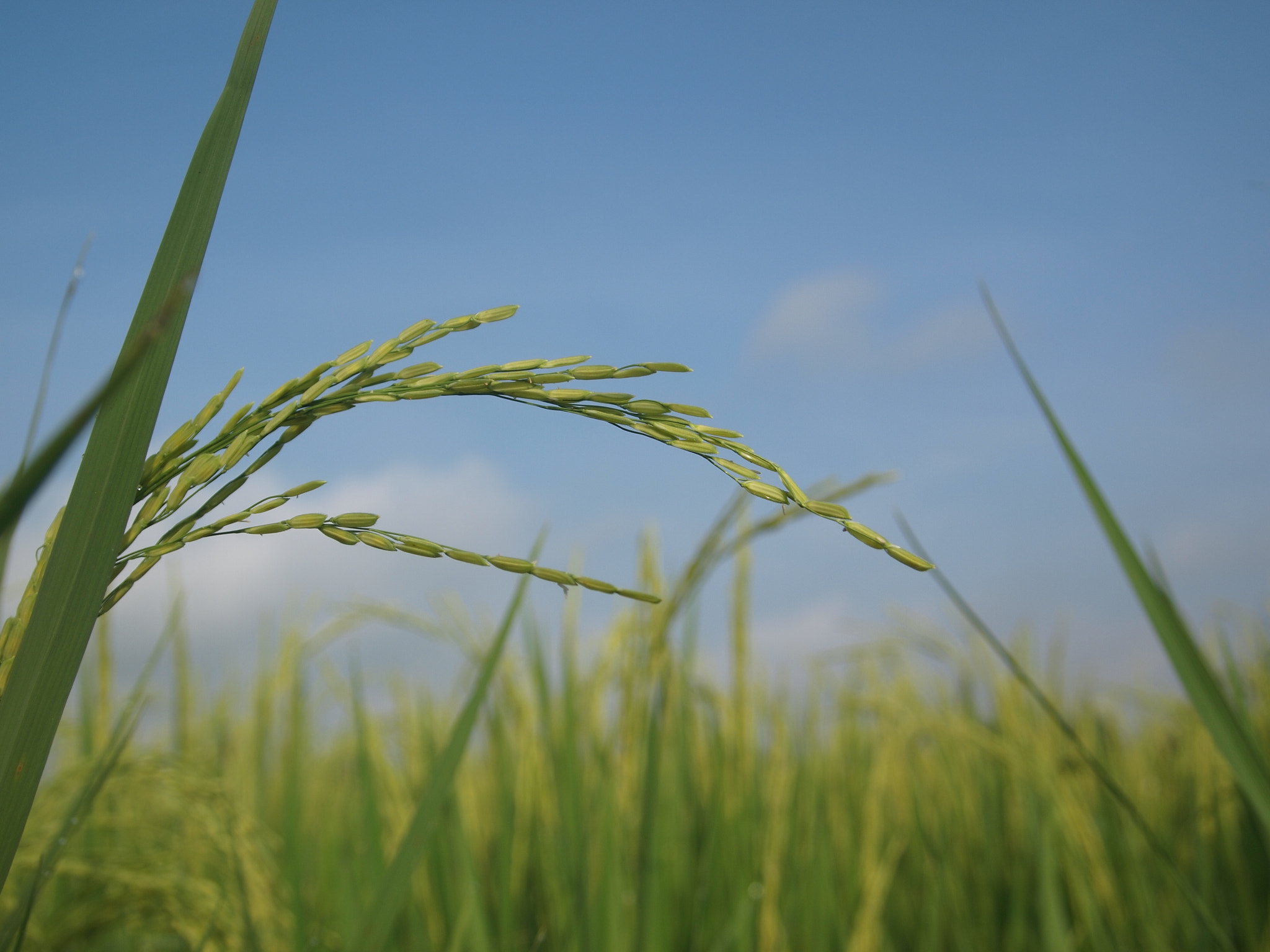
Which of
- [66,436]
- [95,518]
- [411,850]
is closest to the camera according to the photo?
[66,436]

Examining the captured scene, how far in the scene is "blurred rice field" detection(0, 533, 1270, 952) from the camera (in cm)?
157

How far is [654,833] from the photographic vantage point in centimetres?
150

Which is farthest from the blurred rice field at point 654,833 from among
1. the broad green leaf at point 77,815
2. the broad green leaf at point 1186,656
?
the broad green leaf at point 1186,656

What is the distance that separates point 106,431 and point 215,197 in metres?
0.18

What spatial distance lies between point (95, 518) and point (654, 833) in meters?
1.18

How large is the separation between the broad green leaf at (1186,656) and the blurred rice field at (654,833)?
74cm

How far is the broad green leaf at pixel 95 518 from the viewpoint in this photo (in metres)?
0.52

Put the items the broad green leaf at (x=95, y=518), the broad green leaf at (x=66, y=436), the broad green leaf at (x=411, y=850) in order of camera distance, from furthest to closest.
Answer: the broad green leaf at (x=411, y=850) → the broad green leaf at (x=95, y=518) → the broad green leaf at (x=66, y=436)

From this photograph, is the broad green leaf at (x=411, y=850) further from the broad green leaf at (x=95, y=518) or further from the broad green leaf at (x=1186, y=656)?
the broad green leaf at (x=1186, y=656)

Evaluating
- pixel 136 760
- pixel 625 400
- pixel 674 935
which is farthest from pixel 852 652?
pixel 625 400

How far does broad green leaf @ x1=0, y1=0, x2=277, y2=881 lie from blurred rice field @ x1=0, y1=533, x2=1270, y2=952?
0.34m

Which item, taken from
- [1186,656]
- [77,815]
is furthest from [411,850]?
[1186,656]

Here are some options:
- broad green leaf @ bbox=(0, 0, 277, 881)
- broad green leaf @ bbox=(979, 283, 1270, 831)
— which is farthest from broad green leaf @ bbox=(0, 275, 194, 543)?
broad green leaf @ bbox=(979, 283, 1270, 831)

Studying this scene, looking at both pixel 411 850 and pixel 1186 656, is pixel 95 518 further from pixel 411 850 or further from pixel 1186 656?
pixel 1186 656
